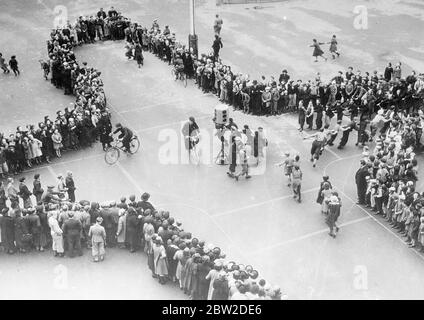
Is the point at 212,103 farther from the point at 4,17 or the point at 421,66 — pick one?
the point at 4,17

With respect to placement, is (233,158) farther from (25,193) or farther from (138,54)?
(138,54)

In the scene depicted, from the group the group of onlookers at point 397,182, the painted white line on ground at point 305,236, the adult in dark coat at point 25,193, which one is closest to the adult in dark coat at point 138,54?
the adult in dark coat at point 25,193

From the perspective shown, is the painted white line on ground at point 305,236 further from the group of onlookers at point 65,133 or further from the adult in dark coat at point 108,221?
the group of onlookers at point 65,133

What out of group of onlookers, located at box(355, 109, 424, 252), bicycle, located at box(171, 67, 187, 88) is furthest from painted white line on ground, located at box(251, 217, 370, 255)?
bicycle, located at box(171, 67, 187, 88)

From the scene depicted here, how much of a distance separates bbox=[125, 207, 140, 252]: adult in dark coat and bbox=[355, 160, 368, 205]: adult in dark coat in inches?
317

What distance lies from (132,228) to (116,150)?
6520 mm

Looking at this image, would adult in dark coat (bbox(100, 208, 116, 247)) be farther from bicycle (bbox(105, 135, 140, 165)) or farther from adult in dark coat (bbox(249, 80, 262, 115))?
adult in dark coat (bbox(249, 80, 262, 115))

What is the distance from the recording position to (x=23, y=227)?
19344mm

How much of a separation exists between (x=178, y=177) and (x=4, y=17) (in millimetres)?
26318

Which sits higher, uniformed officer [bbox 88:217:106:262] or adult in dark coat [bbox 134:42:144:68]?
adult in dark coat [bbox 134:42:144:68]

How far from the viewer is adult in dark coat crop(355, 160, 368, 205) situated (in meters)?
21.8
